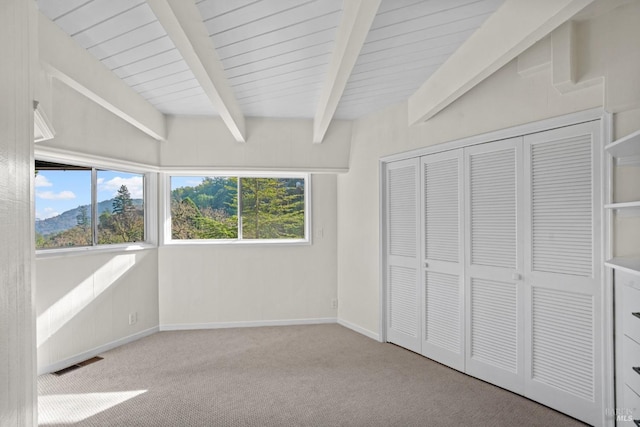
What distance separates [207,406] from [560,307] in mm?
2616

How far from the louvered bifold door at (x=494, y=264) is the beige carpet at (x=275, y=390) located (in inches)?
8.6

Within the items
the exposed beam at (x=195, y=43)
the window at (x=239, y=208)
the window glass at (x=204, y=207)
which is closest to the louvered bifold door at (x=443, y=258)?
the window at (x=239, y=208)

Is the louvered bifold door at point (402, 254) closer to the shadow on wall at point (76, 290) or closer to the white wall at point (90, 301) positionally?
the white wall at point (90, 301)

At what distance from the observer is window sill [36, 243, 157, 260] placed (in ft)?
11.3

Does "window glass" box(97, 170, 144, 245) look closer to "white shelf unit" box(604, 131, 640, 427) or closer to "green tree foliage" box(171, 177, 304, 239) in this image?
"green tree foliage" box(171, 177, 304, 239)

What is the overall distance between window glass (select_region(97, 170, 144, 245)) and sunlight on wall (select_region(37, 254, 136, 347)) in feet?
0.91

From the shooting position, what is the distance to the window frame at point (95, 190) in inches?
135

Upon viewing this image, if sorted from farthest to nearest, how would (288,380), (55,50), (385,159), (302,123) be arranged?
(302,123), (385,159), (288,380), (55,50)

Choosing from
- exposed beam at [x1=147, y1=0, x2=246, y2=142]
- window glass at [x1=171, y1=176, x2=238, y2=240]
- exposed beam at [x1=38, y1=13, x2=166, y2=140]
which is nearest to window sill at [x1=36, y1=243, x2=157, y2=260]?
window glass at [x1=171, y1=176, x2=238, y2=240]

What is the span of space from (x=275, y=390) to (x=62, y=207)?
2.63 m

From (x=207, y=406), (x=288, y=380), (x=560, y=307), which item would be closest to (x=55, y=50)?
(x=207, y=406)

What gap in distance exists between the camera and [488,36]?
239cm

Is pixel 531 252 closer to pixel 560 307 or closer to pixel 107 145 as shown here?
pixel 560 307

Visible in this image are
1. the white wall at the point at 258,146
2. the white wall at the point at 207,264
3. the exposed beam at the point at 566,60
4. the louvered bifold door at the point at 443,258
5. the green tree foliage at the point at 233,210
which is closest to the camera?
the exposed beam at the point at 566,60
